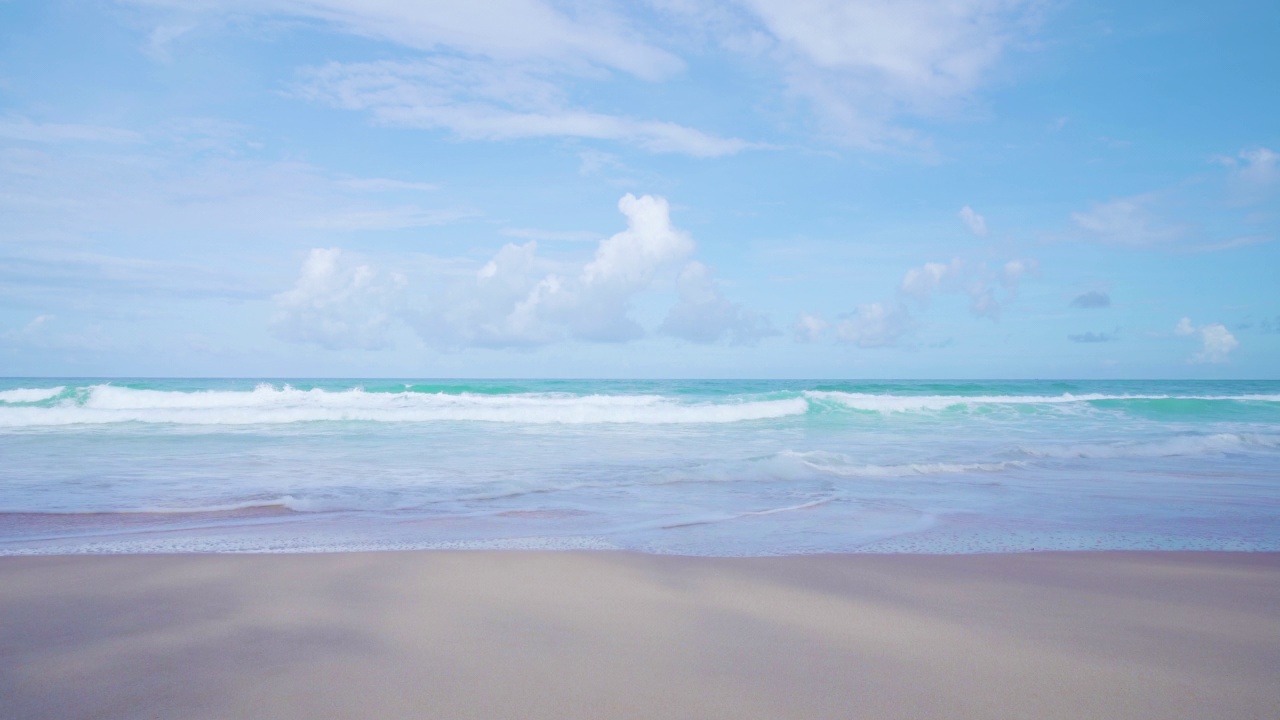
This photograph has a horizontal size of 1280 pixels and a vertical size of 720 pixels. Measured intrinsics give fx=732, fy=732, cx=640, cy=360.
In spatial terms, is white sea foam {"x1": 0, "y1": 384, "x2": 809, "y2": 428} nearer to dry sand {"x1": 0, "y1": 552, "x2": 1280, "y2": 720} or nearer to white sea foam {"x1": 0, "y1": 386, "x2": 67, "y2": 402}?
white sea foam {"x1": 0, "y1": 386, "x2": 67, "y2": 402}

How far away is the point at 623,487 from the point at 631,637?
18.1 ft

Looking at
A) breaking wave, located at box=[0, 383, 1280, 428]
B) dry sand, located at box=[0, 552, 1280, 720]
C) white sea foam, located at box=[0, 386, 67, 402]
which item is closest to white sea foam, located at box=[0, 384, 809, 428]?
breaking wave, located at box=[0, 383, 1280, 428]

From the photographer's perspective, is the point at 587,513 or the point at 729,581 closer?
the point at 729,581

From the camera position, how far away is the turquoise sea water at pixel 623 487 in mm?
6094

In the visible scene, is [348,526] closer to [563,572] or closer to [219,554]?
[219,554]

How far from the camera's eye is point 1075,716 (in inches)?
109

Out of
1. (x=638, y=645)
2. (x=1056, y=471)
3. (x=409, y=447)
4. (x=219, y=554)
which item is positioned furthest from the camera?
(x=409, y=447)

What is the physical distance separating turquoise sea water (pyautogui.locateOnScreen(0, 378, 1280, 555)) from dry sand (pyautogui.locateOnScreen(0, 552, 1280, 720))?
85 cm

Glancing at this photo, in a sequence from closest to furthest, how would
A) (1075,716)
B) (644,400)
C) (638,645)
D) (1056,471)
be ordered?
1. (1075,716)
2. (638,645)
3. (1056,471)
4. (644,400)

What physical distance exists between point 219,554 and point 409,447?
8.75 metres

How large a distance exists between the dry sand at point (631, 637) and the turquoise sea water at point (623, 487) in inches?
33.6

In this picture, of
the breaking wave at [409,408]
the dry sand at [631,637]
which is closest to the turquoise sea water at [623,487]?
the dry sand at [631,637]

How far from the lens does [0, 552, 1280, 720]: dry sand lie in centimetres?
286

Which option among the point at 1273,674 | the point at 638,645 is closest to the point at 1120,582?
the point at 1273,674
